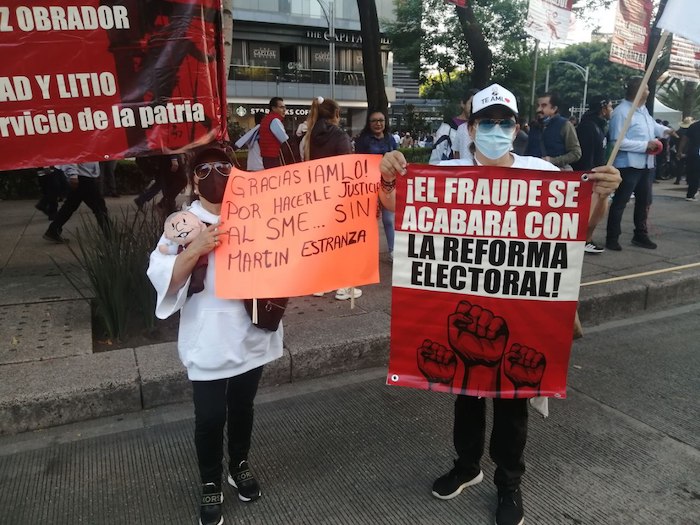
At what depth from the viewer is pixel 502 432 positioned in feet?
8.05

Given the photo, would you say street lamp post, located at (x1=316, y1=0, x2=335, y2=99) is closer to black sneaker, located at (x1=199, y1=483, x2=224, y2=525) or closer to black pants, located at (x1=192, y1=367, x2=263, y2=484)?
black pants, located at (x1=192, y1=367, x2=263, y2=484)

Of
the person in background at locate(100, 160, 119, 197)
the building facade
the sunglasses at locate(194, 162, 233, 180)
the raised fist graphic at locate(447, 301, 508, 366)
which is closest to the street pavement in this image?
the raised fist graphic at locate(447, 301, 508, 366)

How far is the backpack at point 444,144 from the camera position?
6137 mm

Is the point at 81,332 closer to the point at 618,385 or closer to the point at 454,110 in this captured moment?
the point at 618,385

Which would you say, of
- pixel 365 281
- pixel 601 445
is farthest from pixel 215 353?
pixel 601 445

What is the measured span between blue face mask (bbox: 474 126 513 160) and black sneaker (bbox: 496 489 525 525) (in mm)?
1482

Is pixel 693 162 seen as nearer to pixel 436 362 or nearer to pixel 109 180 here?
pixel 436 362

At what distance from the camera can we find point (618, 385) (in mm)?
4004

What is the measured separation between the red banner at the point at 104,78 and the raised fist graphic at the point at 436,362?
3239 millimetres

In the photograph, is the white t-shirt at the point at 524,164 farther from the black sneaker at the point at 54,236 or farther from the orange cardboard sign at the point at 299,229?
the black sneaker at the point at 54,236

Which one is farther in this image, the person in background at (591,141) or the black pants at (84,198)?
the black pants at (84,198)

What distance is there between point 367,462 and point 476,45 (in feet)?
36.6

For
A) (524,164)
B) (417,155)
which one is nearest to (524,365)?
(524,164)

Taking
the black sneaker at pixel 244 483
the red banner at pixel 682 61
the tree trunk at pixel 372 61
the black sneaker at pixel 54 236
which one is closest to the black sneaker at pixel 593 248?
the red banner at pixel 682 61
